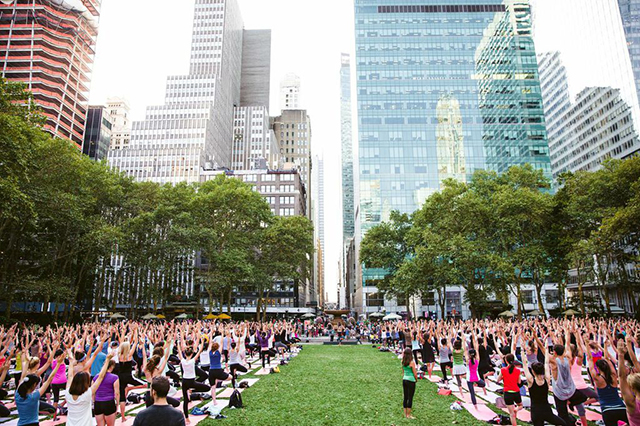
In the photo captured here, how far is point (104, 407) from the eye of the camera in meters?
7.00

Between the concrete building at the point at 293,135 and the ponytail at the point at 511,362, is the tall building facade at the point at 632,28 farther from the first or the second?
the concrete building at the point at 293,135

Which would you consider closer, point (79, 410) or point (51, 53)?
point (79, 410)

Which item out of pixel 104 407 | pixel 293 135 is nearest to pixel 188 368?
pixel 104 407

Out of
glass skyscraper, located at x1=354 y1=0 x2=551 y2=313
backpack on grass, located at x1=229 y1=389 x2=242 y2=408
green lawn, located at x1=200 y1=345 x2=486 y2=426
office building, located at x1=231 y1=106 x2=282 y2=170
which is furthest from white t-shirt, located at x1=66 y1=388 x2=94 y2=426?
office building, located at x1=231 y1=106 x2=282 y2=170

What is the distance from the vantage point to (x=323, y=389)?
12547 millimetres

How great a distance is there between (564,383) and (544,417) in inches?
46.3

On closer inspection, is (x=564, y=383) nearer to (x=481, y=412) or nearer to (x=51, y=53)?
(x=481, y=412)

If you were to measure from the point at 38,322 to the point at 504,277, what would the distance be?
41403 millimetres

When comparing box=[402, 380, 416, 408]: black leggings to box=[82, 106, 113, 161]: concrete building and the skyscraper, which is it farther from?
the skyscraper

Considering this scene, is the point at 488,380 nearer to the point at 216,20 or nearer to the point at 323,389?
the point at 323,389

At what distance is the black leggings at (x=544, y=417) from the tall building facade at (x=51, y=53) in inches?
4198

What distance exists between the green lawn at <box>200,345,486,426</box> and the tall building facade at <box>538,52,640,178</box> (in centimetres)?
5902

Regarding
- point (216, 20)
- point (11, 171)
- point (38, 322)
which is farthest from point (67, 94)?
point (11, 171)

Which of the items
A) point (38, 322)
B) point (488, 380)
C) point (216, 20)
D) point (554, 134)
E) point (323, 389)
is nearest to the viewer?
point (323, 389)
